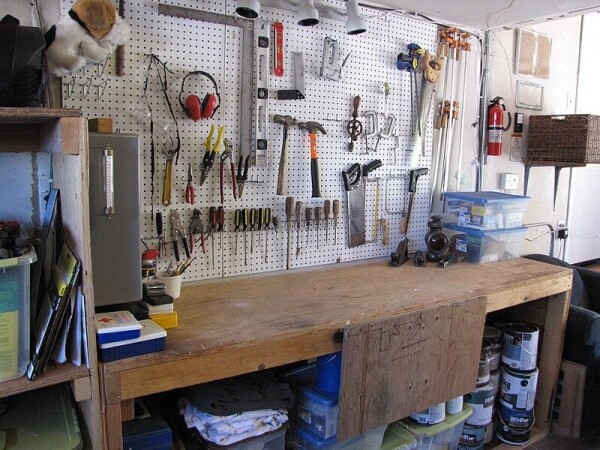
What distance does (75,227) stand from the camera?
114cm

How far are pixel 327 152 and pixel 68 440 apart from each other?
1373mm

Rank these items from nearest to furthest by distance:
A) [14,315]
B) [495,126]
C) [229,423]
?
[14,315] → [229,423] → [495,126]

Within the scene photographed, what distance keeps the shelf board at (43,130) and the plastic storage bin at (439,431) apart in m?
1.48

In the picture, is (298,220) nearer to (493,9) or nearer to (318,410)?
(318,410)

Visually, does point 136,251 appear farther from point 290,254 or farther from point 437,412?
point 437,412

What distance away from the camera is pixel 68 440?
1.17m

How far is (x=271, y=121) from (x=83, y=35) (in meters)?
0.78

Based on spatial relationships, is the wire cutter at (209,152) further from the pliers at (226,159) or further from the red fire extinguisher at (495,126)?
the red fire extinguisher at (495,126)

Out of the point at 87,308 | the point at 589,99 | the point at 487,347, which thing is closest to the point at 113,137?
the point at 87,308

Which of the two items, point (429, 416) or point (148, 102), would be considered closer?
point (148, 102)

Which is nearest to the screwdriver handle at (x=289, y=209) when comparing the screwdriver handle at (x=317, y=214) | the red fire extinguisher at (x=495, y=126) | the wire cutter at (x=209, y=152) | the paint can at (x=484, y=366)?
the screwdriver handle at (x=317, y=214)

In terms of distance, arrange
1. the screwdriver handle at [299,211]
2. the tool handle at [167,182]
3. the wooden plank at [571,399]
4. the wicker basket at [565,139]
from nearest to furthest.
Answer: the tool handle at [167,182]
the screwdriver handle at [299,211]
the wooden plank at [571,399]
the wicker basket at [565,139]

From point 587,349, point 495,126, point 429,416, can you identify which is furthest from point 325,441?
point 495,126

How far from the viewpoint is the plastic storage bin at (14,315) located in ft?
3.41
